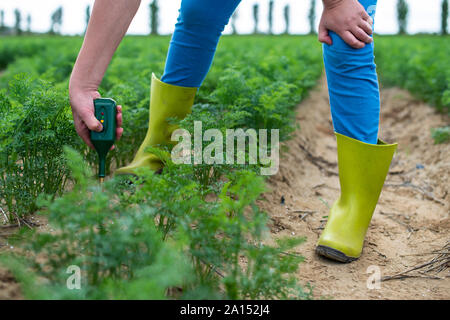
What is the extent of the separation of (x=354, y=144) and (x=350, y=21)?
24.0 inches

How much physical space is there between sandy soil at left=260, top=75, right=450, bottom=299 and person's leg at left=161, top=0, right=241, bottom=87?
100 centimetres

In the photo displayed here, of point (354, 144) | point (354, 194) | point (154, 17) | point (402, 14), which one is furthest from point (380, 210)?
point (402, 14)

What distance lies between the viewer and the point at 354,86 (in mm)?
2102

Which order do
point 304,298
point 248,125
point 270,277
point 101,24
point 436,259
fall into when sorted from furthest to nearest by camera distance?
1. point 248,125
2. point 436,259
3. point 101,24
4. point 304,298
5. point 270,277

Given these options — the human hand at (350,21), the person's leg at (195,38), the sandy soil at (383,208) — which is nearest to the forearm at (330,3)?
the human hand at (350,21)

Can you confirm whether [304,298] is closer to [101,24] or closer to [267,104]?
[101,24]

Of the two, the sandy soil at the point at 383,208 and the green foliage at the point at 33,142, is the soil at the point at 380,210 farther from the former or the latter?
the green foliage at the point at 33,142

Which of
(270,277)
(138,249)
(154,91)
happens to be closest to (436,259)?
(270,277)

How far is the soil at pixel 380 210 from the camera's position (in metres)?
→ 1.90

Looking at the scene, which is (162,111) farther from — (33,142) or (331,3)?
(331,3)

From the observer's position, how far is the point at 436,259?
2.10m

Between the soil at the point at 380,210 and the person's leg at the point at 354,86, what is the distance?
1.88ft

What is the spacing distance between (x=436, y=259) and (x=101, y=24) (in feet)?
6.48

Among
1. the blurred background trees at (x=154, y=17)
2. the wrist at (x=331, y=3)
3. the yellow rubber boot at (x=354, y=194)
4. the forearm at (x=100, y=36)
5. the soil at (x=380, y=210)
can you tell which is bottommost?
the soil at (x=380, y=210)
